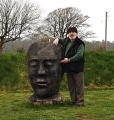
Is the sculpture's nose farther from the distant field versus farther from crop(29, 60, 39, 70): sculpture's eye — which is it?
the distant field

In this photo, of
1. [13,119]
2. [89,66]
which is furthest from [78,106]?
[89,66]

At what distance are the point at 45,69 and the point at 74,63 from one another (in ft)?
2.65

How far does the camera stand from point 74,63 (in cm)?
807

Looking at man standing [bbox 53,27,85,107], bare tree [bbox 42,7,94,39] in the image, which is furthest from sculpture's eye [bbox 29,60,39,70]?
bare tree [bbox 42,7,94,39]

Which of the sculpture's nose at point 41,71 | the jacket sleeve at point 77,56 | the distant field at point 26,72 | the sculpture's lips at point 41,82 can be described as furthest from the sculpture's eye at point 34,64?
the distant field at point 26,72

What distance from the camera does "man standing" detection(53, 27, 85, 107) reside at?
8.05 m

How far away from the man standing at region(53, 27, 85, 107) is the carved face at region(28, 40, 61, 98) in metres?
0.25

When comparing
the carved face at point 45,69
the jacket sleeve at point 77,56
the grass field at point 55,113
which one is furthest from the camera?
the carved face at point 45,69

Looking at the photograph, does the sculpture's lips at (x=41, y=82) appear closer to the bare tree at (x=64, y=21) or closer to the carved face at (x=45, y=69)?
the carved face at (x=45, y=69)

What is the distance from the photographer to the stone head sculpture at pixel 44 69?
821 centimetres

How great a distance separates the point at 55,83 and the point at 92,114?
1779 mm

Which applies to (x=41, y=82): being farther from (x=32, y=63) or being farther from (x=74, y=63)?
(x=74, y=63)

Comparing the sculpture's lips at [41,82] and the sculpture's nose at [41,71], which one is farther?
the sculpture's lips at [41,82]

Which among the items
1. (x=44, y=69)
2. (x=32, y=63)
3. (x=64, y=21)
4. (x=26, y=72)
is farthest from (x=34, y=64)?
(x=64, y=21)
